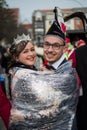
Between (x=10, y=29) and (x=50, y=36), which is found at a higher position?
(x=50, y=36)

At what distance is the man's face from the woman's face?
194 mm

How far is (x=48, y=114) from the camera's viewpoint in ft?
10.9

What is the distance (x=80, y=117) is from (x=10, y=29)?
58.3 metres

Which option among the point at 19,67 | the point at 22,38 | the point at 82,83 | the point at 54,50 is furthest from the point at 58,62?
the point at 22,38

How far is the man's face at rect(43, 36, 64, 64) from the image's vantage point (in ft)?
11.7

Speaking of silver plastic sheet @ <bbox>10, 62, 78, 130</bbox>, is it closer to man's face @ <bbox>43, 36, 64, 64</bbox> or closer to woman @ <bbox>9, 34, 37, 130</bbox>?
woman @ <bbox>9, 34, 37, 130</bbox>

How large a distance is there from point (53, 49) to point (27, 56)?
0.30 meters

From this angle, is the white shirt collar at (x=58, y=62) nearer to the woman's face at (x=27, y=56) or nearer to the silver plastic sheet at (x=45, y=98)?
the silver plastic sheet at (x=45, y=98)

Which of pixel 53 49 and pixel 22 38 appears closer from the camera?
pixel 53 49

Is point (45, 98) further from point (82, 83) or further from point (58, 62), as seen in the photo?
point (82, 83)

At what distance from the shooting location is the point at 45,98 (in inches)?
130

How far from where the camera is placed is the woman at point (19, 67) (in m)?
3.37

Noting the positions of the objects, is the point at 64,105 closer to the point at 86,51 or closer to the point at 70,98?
the point at 70,98

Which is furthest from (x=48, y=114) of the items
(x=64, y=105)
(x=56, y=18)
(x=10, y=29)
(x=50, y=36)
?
(x=10, y=29)
